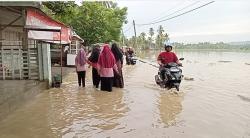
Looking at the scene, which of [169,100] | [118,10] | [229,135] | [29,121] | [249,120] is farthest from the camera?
A: [118,10]

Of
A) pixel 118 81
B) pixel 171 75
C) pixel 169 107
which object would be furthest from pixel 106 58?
pixel 169 107

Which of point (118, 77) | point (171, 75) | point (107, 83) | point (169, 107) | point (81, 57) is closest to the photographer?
point (169, 107)

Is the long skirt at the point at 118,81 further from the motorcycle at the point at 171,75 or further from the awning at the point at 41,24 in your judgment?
the awning at the point at 41,24

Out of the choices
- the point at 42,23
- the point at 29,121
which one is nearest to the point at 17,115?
the point at 29,121

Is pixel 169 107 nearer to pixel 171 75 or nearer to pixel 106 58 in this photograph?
pixel 171 75

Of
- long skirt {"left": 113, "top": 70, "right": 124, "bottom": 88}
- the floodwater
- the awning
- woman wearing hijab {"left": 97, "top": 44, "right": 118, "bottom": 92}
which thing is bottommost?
the floodwater

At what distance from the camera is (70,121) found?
7656mm

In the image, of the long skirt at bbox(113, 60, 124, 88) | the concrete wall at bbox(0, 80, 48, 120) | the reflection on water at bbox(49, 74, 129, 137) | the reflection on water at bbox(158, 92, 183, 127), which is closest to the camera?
the reflection on water at bbox(49, 74, 129, 137)

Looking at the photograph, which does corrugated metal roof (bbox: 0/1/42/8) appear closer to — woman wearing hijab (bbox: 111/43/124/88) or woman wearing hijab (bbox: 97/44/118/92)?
woman wearing hijab (bbox: 97/44/118/92)

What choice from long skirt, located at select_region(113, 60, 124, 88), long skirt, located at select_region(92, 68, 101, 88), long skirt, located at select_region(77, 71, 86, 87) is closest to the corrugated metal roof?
long skirt, located at select_region(92, 68, 101, 88)

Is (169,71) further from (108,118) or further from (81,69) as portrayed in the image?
(108,118)

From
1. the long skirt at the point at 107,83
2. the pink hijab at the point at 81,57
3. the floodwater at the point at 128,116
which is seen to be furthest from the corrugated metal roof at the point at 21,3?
the pink hijab at the point at 81,57

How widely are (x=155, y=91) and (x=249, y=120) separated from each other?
194 inches

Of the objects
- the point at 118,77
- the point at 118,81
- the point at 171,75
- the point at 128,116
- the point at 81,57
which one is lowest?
the point at 128,116
